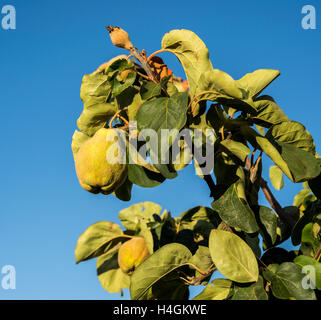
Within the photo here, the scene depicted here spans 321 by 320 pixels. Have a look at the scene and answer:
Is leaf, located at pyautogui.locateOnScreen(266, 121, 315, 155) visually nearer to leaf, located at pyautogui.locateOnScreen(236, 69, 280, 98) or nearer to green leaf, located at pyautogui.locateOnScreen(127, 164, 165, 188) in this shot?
leaf, located at pyautogui.locateOnScreen(236, 69, 280, 98)

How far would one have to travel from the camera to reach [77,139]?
59.0 inches

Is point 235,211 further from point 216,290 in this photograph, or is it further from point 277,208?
point 277,208

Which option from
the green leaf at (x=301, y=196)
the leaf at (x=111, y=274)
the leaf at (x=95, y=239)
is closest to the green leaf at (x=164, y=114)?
the leaf at (x=95, y=239)

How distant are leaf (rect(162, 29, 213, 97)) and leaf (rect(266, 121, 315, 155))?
286mm

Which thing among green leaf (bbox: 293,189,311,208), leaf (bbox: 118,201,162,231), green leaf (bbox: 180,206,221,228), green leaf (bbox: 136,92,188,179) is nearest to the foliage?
green leaf (bbox: 136,92,188,179)

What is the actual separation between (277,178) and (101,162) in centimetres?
125

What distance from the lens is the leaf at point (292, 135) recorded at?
1.29m

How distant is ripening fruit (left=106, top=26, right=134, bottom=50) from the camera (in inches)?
52.6

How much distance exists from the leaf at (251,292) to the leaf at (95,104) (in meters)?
0.71

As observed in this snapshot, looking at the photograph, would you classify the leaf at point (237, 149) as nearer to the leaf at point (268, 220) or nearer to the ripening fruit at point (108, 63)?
the leaf at point (268, 220)

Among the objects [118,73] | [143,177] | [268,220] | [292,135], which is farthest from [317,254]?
[118,73]

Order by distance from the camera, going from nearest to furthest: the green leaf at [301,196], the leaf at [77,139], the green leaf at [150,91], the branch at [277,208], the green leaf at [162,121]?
1. the green leaf at [162,121]
2. the green leaf at [150,91]
3. the leaf at [77,139]
4. the branch at [277,208]
5. the green leaf at [301,196]

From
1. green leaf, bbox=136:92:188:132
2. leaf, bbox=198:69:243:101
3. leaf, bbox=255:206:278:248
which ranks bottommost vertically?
leaf, bbox=255:206:278:248

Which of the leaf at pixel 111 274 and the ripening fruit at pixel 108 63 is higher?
the ripening fruit at pixel 108 63
